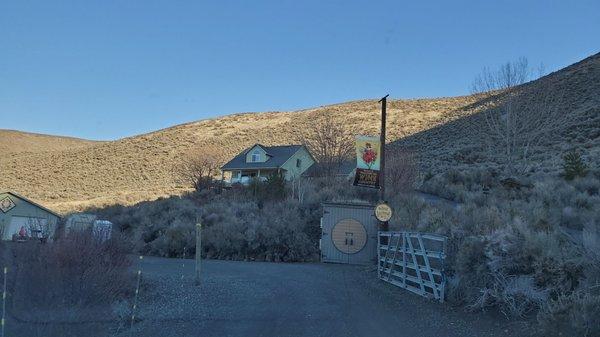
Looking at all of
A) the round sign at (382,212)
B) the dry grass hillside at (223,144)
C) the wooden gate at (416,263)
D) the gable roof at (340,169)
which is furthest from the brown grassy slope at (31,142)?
the wooden gate at (416,263)

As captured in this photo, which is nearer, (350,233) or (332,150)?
(350,233)

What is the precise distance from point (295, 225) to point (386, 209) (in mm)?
8635

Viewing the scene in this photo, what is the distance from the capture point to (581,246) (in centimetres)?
1014

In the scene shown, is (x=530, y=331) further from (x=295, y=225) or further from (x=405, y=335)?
(x=295, y=225)

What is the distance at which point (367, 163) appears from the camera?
20016mm

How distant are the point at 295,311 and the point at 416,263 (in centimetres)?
364

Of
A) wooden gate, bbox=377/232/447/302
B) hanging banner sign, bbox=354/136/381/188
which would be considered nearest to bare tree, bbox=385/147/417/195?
hanging banner sign, bbox=354/136/381/188

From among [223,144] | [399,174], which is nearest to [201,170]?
[399,174]

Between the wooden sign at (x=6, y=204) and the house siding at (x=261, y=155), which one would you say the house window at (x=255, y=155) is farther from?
the wooden sign at (x=6, y=204)

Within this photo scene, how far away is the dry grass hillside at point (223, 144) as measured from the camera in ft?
186

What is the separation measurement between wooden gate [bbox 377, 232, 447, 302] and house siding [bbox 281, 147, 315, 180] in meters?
36.6

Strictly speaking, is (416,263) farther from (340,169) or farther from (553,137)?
(553,137)

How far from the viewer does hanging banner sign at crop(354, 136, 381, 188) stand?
1998cm

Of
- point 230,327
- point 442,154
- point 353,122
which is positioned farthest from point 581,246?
point 353,122
